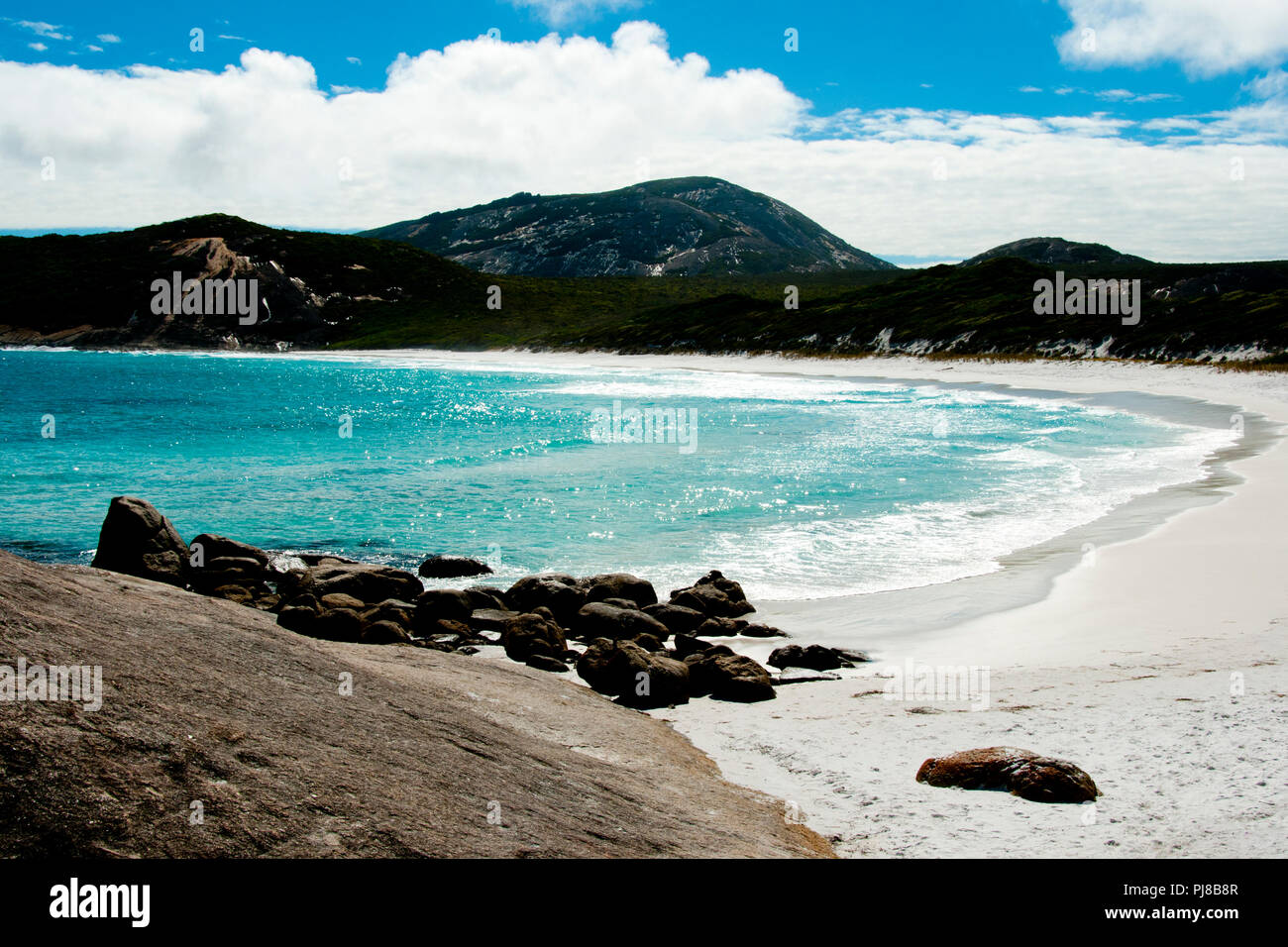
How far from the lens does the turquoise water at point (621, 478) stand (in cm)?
1764

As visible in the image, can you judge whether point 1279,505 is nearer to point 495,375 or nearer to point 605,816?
point 605,816

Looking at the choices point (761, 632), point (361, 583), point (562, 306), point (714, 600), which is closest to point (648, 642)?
point (761, 632)

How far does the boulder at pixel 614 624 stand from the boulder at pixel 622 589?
926 millimetres

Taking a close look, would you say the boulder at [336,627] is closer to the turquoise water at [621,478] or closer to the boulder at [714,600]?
the boulder at [714,600]

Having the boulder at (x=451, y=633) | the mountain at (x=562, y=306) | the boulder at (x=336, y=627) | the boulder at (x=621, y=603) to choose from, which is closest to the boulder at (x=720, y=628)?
the boulder at (x=621, y=603)

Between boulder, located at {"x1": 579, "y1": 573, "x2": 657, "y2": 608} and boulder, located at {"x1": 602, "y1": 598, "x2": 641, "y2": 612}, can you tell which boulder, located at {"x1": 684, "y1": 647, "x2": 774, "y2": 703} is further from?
boulder, located at {"x1": 579, "y1": 573, "x2": 657, "y2": 608}

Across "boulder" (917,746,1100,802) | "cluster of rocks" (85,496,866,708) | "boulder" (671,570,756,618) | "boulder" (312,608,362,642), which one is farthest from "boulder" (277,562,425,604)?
"boulder" (917,746,1100,802)

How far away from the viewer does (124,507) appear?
47.0ft

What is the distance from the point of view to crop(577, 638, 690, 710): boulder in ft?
31.1

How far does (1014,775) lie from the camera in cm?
655

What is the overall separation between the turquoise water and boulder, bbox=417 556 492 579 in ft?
1.78

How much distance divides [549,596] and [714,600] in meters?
2.54

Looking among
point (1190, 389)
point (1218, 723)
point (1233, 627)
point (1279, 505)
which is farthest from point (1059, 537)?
point (1190, 389)

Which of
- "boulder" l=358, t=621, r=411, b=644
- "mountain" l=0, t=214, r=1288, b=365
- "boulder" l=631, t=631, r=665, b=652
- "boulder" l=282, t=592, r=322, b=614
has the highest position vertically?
"mountain" l=0, t=214, r=1288, b=365
